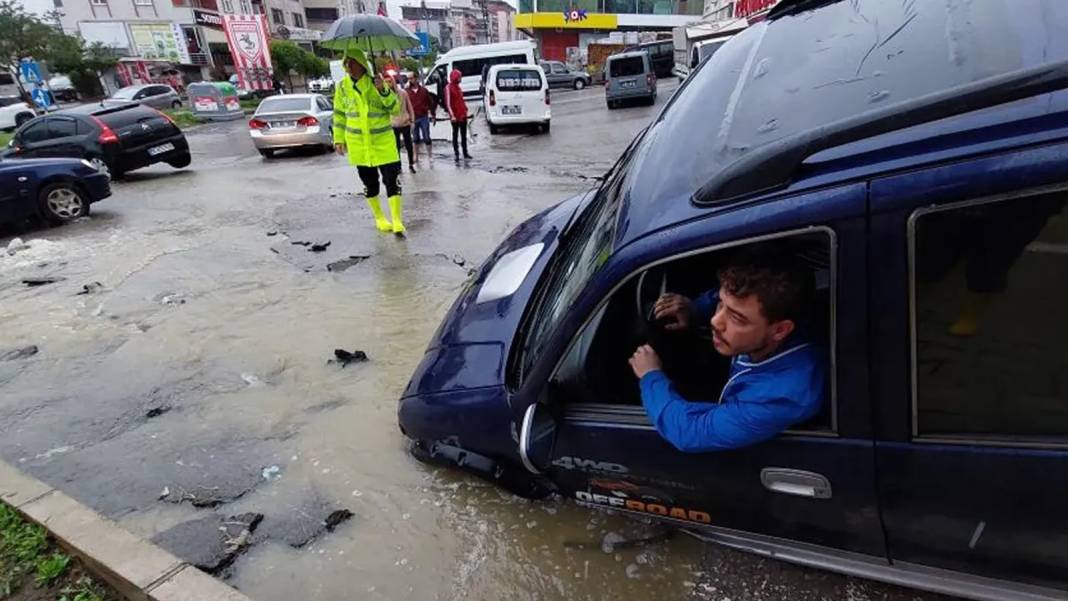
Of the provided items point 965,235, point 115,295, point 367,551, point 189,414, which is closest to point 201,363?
point 189,414

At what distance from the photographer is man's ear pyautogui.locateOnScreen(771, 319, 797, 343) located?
1.70m

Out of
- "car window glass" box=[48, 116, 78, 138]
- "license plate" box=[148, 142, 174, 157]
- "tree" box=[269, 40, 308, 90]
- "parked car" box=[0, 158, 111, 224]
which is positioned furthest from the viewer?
"tree" box=[269, 40, 308, 90]

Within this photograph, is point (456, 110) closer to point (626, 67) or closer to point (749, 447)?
point (749, 447)

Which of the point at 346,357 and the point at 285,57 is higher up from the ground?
the point at 285,57

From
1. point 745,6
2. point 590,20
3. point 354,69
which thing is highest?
point 590,20

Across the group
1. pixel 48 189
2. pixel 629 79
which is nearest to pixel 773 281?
pixel 48 189

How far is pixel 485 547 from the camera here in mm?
2570

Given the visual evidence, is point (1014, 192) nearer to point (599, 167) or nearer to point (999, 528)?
point (999, 528)

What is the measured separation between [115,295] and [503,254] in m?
4.60

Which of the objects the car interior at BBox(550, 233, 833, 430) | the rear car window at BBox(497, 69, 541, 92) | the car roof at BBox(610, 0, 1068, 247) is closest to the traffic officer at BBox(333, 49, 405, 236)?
the car roof at BBox(610, 0, 1068, 247)

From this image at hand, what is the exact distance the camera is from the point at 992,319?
144cm

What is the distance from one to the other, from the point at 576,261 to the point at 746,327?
772 mm

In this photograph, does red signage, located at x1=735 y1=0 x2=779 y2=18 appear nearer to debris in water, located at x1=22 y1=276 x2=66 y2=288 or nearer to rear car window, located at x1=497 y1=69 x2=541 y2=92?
rear car window, located at x1=497 y1=69 x2=541 y2=92

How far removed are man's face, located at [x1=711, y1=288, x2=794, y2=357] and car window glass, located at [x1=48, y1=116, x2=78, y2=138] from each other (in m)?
14.0
